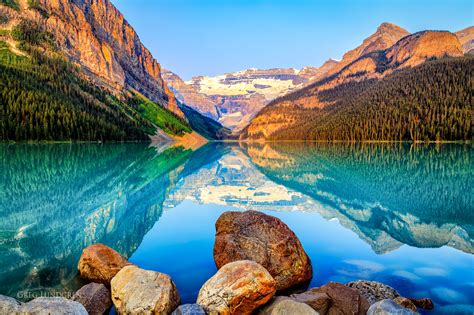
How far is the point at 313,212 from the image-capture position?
26062mm

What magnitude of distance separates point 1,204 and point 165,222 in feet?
38.8

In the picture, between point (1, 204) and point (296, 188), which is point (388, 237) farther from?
point (1, 204)

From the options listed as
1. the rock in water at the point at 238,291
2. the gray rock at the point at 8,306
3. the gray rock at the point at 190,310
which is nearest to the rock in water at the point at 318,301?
the rock in water at the point at 238,291

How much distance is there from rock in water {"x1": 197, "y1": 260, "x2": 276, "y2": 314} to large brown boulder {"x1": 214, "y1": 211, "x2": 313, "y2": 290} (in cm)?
297

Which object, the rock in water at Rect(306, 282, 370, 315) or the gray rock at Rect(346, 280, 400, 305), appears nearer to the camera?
the rock in water at Rect(306, 282, 370, 315)

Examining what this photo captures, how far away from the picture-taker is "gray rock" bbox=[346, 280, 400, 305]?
11.3 metres

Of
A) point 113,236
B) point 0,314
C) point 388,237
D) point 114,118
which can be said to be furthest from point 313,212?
point 114,118

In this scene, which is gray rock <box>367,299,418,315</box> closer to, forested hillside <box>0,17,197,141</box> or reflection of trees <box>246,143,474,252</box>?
reflection of trees <box>246,143,474,252</box>

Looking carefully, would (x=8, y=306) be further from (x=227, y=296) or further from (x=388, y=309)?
(x=388, y=309)

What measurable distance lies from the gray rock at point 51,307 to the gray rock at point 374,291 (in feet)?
28.8

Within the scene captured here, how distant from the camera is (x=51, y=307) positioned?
27.7ft

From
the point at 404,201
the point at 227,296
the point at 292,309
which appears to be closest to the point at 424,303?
the point at 292,309

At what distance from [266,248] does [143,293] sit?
5370 mm

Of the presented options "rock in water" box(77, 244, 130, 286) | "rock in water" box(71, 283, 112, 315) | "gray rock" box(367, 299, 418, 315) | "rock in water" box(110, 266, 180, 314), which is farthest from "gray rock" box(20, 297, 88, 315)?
"gray rock" box(367, 299, 418, 315)
